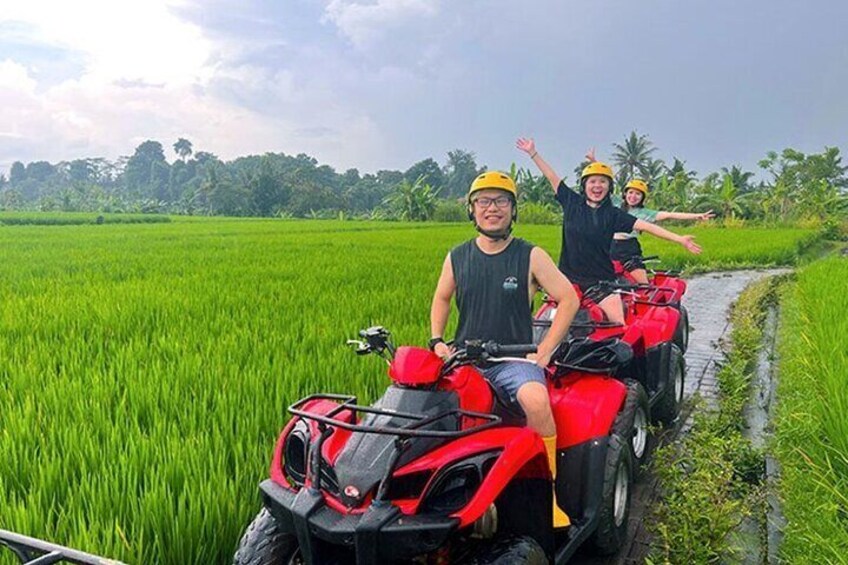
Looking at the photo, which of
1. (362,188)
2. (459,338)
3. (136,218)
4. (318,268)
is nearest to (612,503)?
(459,338)

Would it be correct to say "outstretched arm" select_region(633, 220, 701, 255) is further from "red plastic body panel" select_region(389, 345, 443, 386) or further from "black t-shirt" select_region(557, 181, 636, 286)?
"red plastic body panel" select_region(389, 345, 443, 386)

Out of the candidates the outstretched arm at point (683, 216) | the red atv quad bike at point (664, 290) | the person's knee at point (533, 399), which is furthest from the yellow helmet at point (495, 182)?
the outstretched arm at point (683, 216)

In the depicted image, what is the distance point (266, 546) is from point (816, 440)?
287 cm

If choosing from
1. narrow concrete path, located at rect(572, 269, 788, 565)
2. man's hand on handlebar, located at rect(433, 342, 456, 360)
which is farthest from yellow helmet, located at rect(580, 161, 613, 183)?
man's hand on handlebar, located at rect(433, 342, 456, 360)

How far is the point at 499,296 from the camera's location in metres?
2.66

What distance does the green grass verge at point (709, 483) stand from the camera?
9.00 ft

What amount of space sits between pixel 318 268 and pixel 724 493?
8.06 meters

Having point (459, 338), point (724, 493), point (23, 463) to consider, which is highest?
point (459, 338)

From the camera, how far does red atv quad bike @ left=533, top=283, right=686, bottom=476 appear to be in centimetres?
350

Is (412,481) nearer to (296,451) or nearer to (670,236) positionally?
(296,451)

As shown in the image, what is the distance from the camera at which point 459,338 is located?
2.77m

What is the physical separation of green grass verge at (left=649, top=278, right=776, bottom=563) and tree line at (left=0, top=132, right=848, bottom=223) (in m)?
7.62

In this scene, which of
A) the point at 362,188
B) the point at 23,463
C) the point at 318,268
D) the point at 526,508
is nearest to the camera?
the point at 526,508

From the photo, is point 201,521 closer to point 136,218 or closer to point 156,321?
point 156,321
